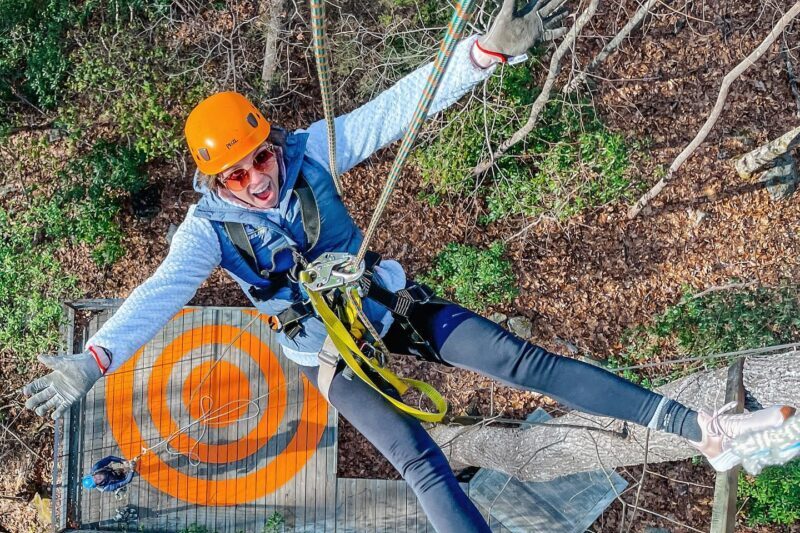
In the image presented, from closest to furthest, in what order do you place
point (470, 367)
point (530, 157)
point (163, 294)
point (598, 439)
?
1. point (163, 294)
2. point (470, 367)
3. point (598, 439)
4. point (530, 157)

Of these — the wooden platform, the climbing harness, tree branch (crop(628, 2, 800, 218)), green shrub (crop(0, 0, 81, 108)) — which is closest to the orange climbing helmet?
the climbing harness

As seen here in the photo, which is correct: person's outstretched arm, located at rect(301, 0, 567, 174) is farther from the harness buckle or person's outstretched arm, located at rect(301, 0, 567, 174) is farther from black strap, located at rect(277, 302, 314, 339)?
the harness buckle

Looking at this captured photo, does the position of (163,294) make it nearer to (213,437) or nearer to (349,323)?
(349,323)

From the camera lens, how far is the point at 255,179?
301 cm

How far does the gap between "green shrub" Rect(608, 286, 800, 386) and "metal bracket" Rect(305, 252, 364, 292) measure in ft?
Answer: 12.8

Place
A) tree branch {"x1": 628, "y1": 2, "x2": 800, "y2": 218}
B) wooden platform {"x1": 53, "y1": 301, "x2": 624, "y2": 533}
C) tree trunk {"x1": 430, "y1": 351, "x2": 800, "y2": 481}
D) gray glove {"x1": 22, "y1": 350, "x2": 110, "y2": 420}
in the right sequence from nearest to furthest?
1. gray glove {"x1": 22, "y1": 350, "x2": 110, "y2": 420}
2. tree trunk {"x1": 430, "y1": 351, "x2": 800, "y2": 481}
3. tree branch {"x1": 628, "y1": 2, "x2": 800, "y2": 218}
4. wooden platform {"x1": 53, "y1": 301, "x2": 624, "y2": 533}

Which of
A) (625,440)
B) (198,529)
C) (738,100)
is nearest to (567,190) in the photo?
(738,100)

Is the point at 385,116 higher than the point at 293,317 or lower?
higher

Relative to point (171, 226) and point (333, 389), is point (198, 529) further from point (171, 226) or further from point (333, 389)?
point (333, 389)

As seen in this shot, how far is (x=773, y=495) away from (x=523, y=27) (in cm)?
467

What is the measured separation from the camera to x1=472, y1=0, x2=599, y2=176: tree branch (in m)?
5.00

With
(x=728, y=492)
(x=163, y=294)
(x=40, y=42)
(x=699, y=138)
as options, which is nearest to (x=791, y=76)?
(x=699, y=138)

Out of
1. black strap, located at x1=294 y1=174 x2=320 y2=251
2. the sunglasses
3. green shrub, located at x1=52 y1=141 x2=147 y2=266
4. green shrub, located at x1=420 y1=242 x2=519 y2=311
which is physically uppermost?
green shrub, located at x1=52 y1=141 x2=147 y2=266

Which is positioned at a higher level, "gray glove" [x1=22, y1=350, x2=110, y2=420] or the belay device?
the belay device
